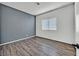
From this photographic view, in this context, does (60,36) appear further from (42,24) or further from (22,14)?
(22,14)

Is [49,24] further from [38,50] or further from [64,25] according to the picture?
[38,50]

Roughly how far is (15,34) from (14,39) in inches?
13.1

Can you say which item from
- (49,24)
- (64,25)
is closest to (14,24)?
(49,24)

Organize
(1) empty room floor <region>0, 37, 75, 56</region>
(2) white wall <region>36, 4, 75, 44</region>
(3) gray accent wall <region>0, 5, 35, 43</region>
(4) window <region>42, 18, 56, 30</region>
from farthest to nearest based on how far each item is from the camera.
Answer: (4) window <region>42, 18, 56, 30</region> → (3) gray accent wall <region>0, 5, 35, 43</region> → (2) white wall <region>36, 4, 75, 44</region> → (1) empty room floor <region>0, 37, 75, 56</region>

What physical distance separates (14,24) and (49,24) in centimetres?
253

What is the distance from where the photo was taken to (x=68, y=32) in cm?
411

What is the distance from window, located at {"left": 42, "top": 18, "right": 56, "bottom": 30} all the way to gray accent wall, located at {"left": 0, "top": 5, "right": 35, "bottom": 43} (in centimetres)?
117

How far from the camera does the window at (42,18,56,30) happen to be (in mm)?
5293

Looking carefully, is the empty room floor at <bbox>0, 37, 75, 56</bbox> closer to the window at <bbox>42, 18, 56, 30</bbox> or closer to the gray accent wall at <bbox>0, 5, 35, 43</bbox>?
the gray accent wall at <bbox>0, 5, 35, 43</bbox>

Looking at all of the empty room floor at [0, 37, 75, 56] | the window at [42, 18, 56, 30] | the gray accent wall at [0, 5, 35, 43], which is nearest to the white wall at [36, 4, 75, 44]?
the window at [42, 18, 56, 30]

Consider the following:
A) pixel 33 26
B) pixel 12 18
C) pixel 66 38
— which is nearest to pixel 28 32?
pixel 33 26

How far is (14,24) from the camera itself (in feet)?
16.0

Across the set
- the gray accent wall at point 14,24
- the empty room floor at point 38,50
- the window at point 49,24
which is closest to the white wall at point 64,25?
the window at point 49,24

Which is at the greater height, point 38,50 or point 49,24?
point 49,24
